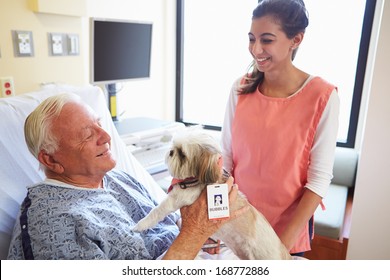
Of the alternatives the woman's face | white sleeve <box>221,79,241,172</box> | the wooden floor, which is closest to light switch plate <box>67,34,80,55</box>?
white sleeve <box>221,79,241,172</box>

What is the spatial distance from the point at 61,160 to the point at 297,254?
0.93 m

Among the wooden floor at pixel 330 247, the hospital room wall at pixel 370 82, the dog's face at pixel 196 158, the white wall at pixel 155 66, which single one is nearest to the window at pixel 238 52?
the white wall at pixel 155 66

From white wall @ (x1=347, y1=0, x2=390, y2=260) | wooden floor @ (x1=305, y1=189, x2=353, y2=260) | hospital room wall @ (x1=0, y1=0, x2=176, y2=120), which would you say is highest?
hospital room wall @ (x1=0, y1=0, x2=176, y2=120)

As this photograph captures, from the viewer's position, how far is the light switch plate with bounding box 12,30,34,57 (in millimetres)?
1839

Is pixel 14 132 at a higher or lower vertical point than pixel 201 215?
higher

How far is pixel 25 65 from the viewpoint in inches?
75.9

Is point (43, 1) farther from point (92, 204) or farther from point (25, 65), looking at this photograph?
point (92, 204)

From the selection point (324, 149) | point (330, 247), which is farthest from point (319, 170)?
point (330, 247)

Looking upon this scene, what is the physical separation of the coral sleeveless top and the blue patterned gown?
40 cm

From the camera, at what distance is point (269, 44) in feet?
3.64

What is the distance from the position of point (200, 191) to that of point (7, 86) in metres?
1.45

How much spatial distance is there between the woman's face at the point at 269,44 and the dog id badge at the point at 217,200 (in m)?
0.48

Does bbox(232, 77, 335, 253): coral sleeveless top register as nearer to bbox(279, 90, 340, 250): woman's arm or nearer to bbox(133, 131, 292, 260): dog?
bbox(279, 90, 340, 250): woman's arm
